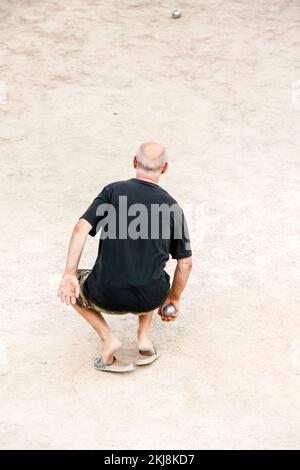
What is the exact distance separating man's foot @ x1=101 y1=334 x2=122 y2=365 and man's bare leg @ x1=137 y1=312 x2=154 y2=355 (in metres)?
0.12

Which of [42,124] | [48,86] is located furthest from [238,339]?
[48,86]

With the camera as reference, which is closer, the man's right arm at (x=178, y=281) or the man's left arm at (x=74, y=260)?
the man's left arm at (x=74, y=260)

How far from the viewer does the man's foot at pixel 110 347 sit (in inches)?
199

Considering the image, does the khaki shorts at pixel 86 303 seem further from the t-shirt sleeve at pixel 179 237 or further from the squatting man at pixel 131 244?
the t-shirt sleeve at pixel 179 237

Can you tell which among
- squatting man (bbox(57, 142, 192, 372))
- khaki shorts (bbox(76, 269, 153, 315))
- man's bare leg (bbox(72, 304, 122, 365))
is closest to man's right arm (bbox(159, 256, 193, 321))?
squatting man (bbox(57, 142, 192, 372))

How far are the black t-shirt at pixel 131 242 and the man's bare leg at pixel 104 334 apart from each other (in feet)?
0.48

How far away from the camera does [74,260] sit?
15.9 feet

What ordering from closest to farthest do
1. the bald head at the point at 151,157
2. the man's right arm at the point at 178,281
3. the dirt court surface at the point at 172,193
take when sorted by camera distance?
the dirt court surface at the point at 172,193 → the bald head at the point at 151,157 → the man's right arm at the point at 178,281

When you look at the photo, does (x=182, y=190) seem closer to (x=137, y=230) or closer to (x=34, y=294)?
(x=34, y=294)

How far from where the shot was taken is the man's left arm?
4.83m

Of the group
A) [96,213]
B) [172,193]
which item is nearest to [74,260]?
[96,213]

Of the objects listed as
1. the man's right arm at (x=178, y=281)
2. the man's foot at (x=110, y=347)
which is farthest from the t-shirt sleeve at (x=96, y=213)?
the man's foot at (x=110, y=347)

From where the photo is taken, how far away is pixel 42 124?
7910mm

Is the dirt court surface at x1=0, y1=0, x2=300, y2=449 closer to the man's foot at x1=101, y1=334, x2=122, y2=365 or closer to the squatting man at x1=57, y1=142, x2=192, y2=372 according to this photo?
the man's foot at x1=101, y1=334, x2=122, y2=365
